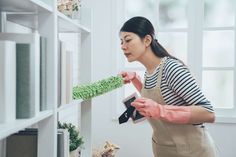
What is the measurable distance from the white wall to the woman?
38.8 inches

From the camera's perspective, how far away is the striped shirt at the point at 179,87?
1.53 metres

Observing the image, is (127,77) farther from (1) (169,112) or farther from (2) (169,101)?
(1) (169,112)

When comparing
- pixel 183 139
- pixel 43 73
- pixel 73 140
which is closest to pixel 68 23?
pixel 43 73

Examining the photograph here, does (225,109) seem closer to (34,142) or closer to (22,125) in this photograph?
(34,142)

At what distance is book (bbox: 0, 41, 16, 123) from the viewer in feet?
2.54

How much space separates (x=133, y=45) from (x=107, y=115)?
119cm

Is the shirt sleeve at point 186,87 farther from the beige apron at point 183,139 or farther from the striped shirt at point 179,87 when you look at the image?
the beige apron at point 183,139

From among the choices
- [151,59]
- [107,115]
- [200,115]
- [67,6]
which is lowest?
[107,115]

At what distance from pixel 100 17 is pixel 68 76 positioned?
62.0 inches

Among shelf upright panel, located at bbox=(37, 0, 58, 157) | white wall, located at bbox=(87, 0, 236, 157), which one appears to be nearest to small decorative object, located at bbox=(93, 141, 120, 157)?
white wall, located at bbox=(87, 0, 236, 157)

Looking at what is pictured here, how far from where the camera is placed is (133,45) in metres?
1.82

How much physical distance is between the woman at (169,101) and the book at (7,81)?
2.76 feet

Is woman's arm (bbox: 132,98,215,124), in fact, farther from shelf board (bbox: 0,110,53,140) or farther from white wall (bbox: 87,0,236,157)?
white wall (bbox: 87,0,236,157)

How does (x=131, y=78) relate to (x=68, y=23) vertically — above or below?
below
